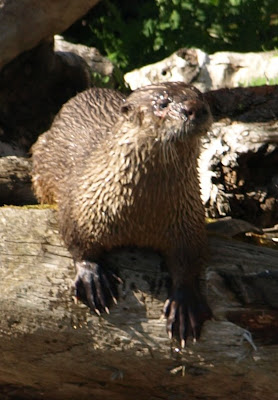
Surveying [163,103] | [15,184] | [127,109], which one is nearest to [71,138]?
[15,184]

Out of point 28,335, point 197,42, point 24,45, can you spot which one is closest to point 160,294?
point 28,335

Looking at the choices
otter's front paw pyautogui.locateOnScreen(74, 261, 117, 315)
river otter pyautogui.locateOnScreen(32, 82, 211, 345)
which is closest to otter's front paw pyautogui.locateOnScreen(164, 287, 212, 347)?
river otter pyautogui.locateOnScreen(32, 82, 211, 345)

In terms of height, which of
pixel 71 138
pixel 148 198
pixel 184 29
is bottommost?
pixel 148 198

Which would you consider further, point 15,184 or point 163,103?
point 15,184

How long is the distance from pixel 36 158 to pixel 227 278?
3.91 feet

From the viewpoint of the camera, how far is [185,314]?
3.14 meters

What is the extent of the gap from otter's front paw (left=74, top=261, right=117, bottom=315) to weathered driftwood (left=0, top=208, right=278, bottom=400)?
32 mm

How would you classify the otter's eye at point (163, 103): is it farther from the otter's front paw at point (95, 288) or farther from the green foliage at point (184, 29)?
the green foliage at point (184, 29)

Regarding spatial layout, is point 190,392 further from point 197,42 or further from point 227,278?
point 197,42

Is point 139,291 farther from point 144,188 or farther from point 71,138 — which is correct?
point 71,138

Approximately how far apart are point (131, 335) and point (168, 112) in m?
0.79

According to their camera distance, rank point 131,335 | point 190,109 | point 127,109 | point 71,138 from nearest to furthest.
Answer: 1. point 190,109
2. point 127,109
3. point 131,335
4. point 71,138

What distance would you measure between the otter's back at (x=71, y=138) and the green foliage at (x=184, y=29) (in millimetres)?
2097

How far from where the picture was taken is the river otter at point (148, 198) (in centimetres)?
296
